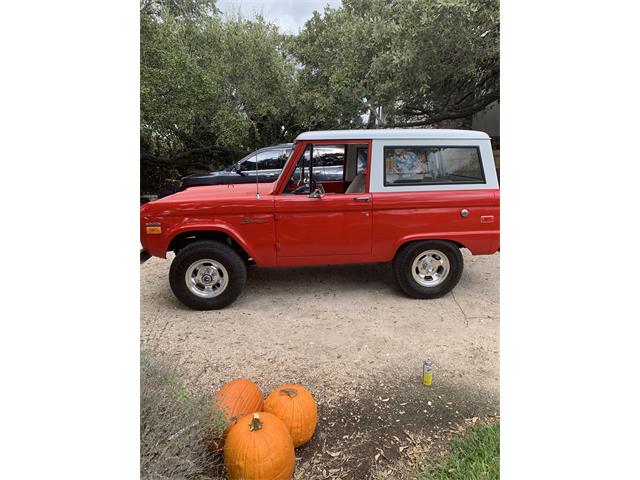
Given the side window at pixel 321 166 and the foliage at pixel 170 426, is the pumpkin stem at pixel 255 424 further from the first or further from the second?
the side window at pixel 321 166

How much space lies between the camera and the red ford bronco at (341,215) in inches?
139

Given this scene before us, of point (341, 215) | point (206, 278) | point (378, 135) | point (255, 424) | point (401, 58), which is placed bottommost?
point (255, 424)

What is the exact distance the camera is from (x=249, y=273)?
15.6ft

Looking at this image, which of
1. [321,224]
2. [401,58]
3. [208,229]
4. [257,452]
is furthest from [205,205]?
[401,58]

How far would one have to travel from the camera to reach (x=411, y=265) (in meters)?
3.83

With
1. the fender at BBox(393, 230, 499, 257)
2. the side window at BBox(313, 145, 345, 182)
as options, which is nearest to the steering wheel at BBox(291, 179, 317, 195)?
the side window at BBox(313, 145, 345, 182)

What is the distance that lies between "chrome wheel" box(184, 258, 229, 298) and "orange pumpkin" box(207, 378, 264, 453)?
1739 millimetres

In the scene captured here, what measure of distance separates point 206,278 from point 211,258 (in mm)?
212

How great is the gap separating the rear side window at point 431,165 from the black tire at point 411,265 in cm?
61

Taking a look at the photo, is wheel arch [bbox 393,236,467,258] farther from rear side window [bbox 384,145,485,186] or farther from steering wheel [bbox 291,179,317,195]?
steering wheel [bbox 291,179,317,195]

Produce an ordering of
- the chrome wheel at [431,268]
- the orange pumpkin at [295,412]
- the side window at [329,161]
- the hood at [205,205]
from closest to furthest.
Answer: the orange pumpkin at [295,412], the hood at [205,205], the side window at [329,161], the chrome wheel at [431,268]

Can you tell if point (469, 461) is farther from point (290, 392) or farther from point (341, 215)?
point (341, 215)

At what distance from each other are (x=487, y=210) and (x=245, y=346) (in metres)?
2.53

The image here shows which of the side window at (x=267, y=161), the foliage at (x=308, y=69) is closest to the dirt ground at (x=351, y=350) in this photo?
the foliage at (x=308, y=69)
